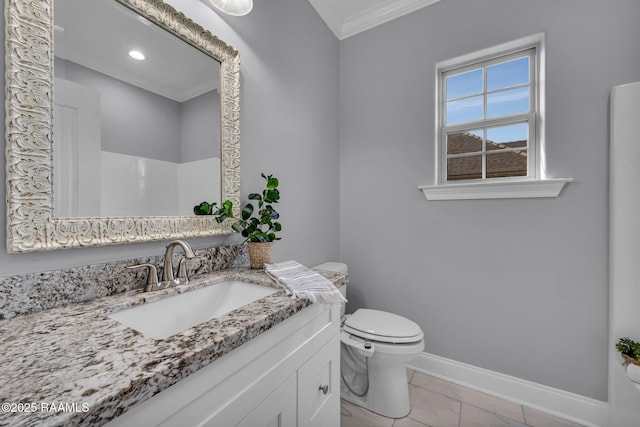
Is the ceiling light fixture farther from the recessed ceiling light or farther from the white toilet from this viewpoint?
the white toilet

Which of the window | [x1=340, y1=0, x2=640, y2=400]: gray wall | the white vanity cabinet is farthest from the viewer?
the window

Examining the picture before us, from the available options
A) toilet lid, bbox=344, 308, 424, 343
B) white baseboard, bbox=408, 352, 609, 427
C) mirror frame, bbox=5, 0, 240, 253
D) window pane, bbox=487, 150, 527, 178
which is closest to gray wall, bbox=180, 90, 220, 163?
mirror frame, bbox=5, 0, 240, 253

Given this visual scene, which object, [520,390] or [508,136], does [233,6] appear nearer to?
[508,136]

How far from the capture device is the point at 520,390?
1.60 metres

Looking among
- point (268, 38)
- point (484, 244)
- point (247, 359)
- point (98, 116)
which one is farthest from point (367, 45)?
point (247, 359)

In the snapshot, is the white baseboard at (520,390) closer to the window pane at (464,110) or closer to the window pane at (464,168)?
the window pane at (464,168)

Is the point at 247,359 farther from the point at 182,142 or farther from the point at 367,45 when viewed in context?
the point at 367,45

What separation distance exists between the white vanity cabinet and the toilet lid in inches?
17.4

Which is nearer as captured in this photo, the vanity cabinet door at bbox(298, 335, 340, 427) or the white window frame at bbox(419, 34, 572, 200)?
the vanity cabinet door at bbox(298, 335, 340, 427)

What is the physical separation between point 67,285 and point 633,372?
225cm

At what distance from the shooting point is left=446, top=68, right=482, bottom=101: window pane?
1.85 metres

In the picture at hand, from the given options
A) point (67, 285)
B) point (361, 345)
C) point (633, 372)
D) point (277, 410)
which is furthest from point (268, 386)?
point (633, 372)

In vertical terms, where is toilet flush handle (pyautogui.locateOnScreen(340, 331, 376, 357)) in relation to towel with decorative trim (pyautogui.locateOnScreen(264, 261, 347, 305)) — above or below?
below

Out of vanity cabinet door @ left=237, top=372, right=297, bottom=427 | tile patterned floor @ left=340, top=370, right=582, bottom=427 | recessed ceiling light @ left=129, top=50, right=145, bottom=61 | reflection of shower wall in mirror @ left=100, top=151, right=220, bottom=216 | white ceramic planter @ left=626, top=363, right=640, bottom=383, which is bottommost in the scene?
tile patterned floor @ left=340, top=370, right=582, bottom=427
